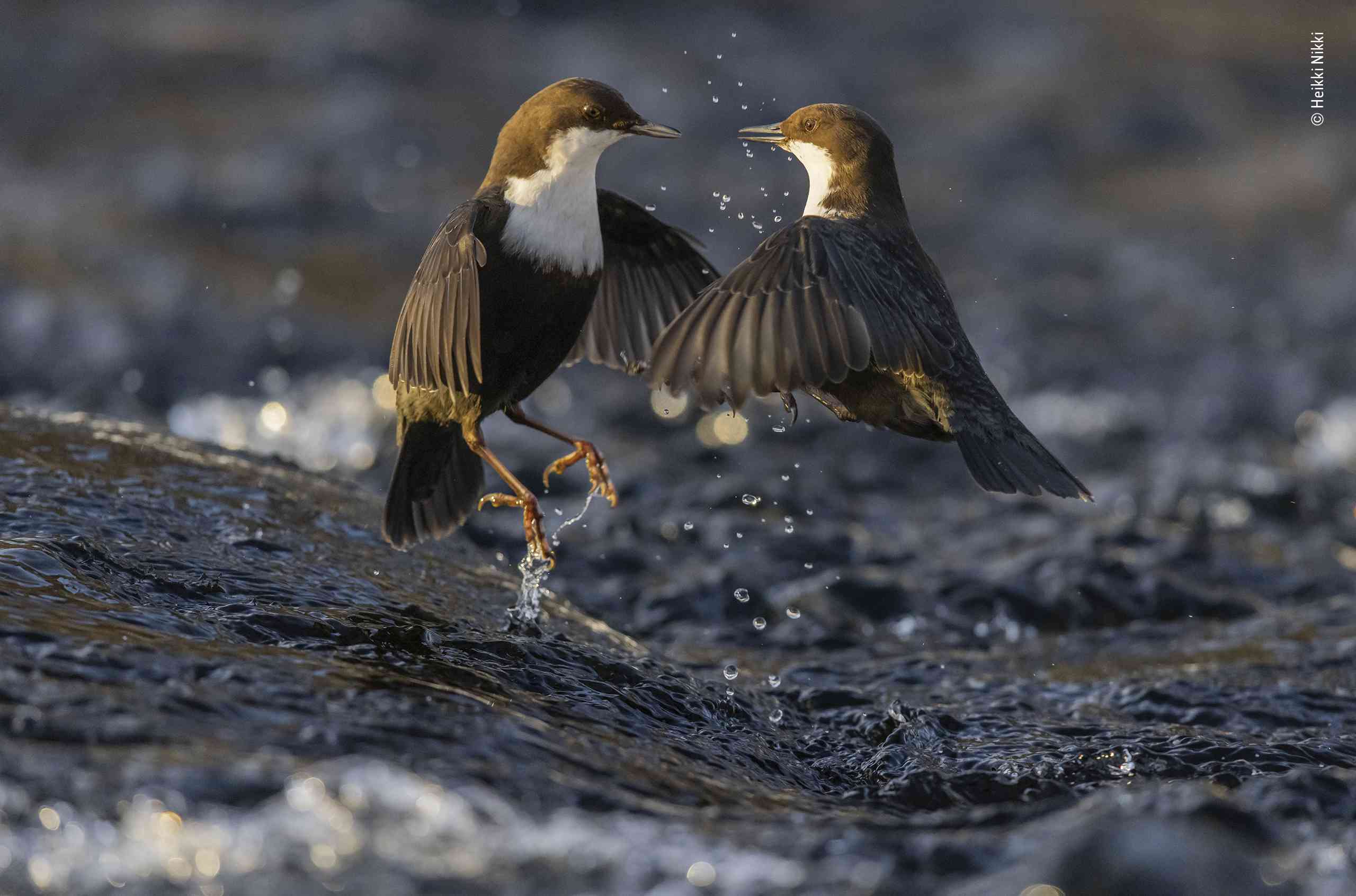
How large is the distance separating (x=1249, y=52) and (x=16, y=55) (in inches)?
338

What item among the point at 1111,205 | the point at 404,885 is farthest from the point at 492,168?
the point at 1111,205

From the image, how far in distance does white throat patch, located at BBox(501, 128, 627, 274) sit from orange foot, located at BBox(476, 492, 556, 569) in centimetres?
69

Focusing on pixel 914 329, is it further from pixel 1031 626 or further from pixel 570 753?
pixel 1031 626

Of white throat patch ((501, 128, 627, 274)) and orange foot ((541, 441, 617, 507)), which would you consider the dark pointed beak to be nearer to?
white throat patch ((501, 128, 627, 274))

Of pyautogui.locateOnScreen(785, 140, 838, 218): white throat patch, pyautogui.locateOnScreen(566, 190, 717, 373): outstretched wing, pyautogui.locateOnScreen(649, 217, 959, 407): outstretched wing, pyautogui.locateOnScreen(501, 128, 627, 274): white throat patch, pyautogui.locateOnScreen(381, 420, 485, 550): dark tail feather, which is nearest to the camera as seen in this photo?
pyautogui.locateOnScreen(649, 217, 959, 407): outstretched wing

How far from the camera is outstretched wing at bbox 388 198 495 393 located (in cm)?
370

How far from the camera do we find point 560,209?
4.05 metres

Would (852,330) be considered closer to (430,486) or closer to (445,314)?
(445,314)

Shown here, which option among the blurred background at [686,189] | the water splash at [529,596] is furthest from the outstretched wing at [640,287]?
the blurred background at [686,189]

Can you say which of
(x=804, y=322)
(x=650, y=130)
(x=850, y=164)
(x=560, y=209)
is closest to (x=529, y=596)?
(x=560, y=209)

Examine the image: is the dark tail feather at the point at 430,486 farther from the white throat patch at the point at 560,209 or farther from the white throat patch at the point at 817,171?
the white throat patch at the point at 817,171

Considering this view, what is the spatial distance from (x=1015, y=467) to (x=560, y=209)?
139 cm

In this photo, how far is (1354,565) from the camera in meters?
6.25

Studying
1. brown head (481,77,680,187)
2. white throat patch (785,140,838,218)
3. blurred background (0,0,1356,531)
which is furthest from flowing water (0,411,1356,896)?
blurred background (0,0,1356,531)
